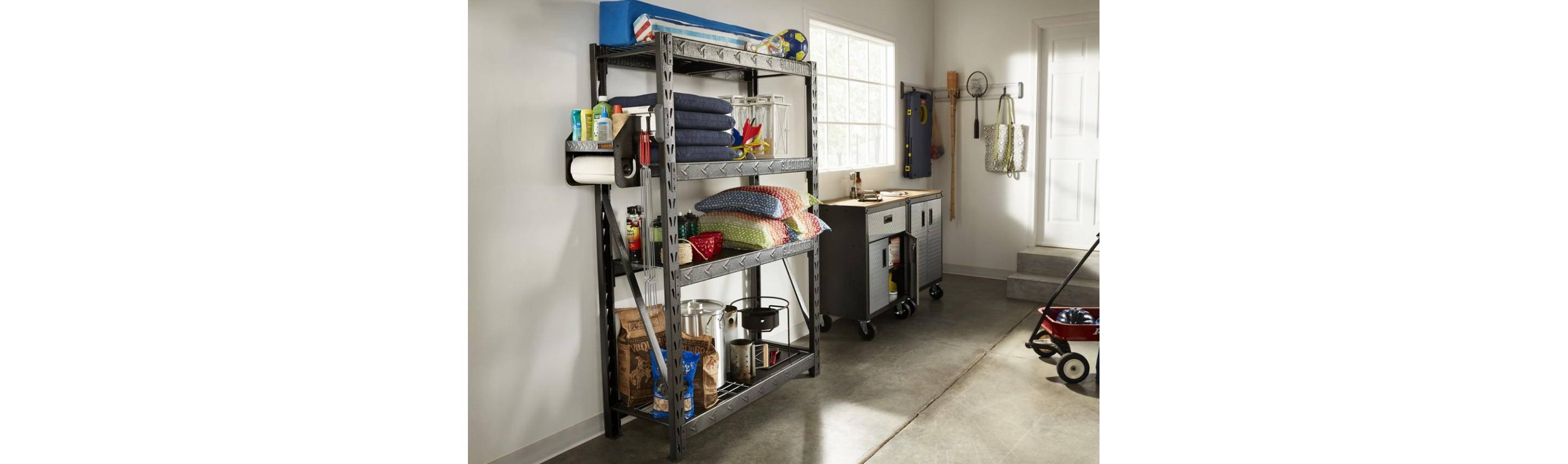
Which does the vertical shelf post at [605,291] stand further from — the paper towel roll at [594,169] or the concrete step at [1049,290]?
the concrete step at [1049,290]

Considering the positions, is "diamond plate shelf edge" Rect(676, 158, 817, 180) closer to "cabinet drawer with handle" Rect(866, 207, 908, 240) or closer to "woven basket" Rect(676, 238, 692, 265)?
"woven basket" Rect(676, 238, 692, 265)

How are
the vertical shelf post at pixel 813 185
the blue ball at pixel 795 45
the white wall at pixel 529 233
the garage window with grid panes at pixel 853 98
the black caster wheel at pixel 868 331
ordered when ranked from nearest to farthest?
1. the white wall at pixel 529 233
2. the blue ball at pixel 795 45
3. the vertical shelf post at pixel 813 185
4. the black caster wheel at pixel 868 331
5. the garage window with grid panes at pixel 853 98

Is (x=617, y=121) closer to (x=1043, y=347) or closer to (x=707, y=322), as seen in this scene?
(x=707, y=322)

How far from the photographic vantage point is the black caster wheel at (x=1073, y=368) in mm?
3275

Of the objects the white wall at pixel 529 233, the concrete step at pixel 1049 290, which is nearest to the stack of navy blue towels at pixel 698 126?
the white wall at pixel 529 233

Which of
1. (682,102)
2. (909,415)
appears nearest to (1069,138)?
(909,415)

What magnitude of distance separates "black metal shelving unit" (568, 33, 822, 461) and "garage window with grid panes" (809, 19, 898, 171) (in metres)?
1.25

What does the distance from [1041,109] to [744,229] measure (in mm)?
3401

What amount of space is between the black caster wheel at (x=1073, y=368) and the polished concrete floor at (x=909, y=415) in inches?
1.9

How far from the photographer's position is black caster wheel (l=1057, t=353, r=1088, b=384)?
129 inches

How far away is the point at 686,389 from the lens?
260 centimetres
